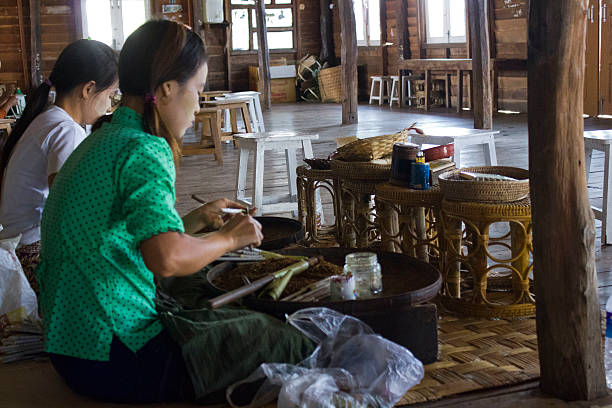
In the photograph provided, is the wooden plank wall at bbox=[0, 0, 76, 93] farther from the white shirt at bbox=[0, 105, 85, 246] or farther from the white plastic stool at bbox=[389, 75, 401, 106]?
the white shirt at bbox=[0, 105, 85, 246]

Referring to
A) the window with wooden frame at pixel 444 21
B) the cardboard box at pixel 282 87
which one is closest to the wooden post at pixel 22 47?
the cardboard box at pixel 282 87

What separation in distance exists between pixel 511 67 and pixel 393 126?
2.16m

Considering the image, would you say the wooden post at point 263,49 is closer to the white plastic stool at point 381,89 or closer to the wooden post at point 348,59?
the white plastic stool at point 381,89

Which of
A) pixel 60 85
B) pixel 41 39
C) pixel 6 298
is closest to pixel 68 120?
pixel 60 85

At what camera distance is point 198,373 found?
2059mm

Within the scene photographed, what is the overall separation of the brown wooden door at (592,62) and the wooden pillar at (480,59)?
91.8 inches

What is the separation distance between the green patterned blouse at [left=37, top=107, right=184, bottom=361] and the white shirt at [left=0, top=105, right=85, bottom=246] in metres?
0.83

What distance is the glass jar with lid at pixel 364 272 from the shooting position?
8.14ft

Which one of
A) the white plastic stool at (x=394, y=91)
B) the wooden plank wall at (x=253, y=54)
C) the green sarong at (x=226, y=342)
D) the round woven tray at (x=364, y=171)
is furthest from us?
the wooden plank wall at (x=253, y=54)

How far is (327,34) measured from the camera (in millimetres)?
16281

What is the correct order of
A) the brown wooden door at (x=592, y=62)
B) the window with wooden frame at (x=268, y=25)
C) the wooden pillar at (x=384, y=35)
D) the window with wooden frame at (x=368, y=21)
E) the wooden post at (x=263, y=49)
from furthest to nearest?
the window with wooden frame at (x=268, y=25), the window with wooden frame at (x=368, y=21), the wooden pillar at (x=384, y=35), the wooden post at (x=263, y=49), the brown wooden door at (x=592, y=62)

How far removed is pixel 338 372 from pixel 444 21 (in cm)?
1124

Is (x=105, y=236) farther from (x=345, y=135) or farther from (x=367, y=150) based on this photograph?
(x=345, y=135)

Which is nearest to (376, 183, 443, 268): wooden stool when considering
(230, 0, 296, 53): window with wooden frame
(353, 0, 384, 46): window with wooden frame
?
(353, 0, 384, 46): window with wooden frame
